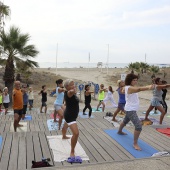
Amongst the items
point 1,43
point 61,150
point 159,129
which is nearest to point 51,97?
point 1,43

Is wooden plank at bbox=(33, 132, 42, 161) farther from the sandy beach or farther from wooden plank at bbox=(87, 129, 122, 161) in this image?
the sandy beach

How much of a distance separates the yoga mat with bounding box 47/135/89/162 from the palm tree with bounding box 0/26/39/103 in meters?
10.1

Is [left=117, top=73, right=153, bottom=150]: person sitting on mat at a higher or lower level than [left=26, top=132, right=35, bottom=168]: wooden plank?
higher

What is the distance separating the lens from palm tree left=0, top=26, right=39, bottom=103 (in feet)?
47.9

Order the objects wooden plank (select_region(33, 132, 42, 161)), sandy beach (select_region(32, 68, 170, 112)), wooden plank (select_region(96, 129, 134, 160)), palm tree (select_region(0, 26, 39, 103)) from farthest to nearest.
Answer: sandy beach (select_region(32, 68, 170, 112)) → palm tree (select_region(0, 26, 39, 103)) → wooden plank (select_region(96, 129, 134, 160)) → wooden plank (select_region(33, 132, 42, 161))

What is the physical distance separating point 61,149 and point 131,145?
1565 mm

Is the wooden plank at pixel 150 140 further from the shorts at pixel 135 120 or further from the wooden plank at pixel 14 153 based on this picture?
the wooden plank at pixel 14 153

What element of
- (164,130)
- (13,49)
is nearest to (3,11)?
(13,49)

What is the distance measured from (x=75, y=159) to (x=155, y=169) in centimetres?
134

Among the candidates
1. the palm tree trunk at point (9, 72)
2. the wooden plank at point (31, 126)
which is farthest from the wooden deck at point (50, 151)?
the palm tree trunk at point (9, 72)

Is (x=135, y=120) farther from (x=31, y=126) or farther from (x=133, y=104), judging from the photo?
(x=31, y=126)

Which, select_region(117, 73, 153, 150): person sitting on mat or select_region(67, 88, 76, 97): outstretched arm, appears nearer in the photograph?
select_region(67, 88, 76, 97): outstretched arm

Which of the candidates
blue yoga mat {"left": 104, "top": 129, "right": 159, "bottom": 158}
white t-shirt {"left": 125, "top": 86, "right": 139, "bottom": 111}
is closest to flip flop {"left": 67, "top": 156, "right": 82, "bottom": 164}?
blue yoga mat {"left": 104, "top": 129, "right": 159, "bottom": 158}

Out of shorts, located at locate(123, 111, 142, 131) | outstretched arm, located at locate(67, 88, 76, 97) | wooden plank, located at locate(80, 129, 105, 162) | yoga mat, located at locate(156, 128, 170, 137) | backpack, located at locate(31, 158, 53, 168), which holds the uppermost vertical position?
outstretched arm, located at locate(67, 88, 76, 97)
